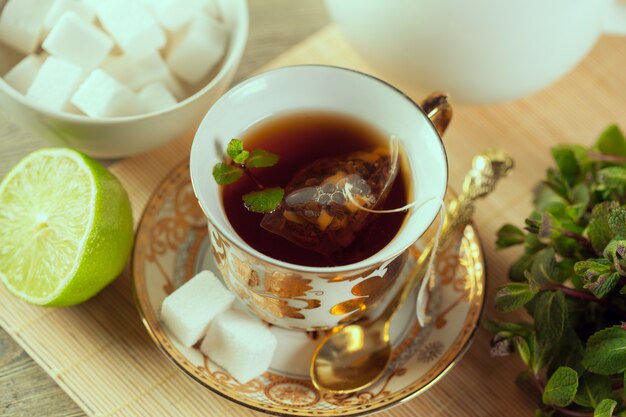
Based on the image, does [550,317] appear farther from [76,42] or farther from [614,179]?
[76,42]

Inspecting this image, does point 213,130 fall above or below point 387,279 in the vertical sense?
above

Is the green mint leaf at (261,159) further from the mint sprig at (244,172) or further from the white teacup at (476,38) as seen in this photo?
the white teacup at (476,38)

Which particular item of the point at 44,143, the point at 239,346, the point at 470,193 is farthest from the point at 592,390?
the point at 44,143

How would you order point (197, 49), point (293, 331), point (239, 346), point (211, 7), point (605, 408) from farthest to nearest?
point (211, 7), point (197, 49), point (293, 331), point (239, 346), point (605, 408)

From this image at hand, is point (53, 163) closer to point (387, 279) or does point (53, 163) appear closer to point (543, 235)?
point (387, 279)

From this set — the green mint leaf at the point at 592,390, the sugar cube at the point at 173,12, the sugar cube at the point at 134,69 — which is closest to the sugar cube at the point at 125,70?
the sugar cube at the point at 134,69

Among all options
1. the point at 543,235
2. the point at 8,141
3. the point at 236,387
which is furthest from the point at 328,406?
the point at 8,141
